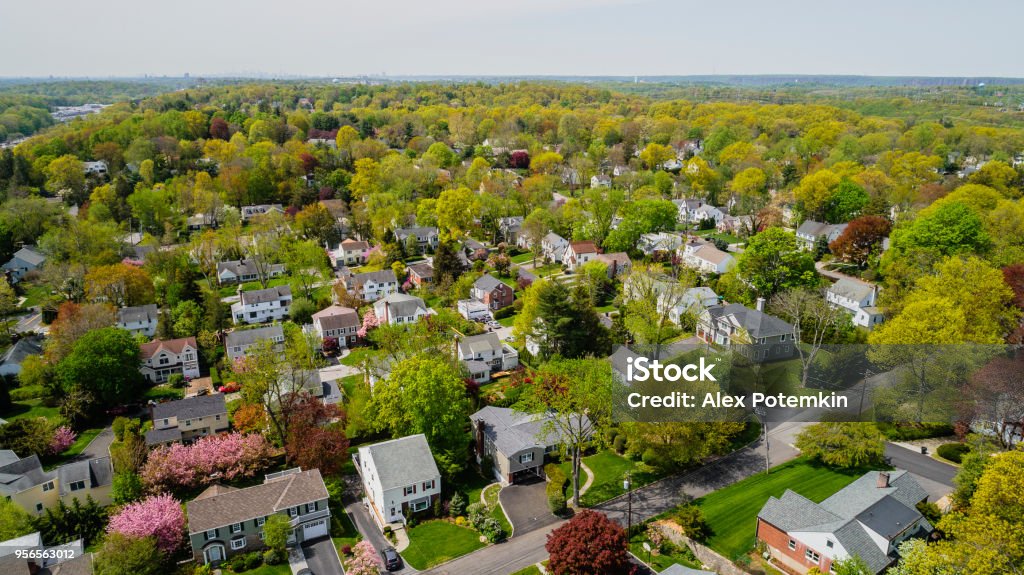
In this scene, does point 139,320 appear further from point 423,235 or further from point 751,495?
point 751,495

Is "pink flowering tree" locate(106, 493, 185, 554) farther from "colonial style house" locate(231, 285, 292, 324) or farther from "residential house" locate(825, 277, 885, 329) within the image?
"residential house" locate(825, 277, 885, 329)

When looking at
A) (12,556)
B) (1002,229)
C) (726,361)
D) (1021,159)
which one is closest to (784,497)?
(726,361)

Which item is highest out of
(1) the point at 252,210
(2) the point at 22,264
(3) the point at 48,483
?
(1) the point at 252,210

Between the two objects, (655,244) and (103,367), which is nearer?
(103,367)

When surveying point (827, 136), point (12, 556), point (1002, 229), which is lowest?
point (12, 556)

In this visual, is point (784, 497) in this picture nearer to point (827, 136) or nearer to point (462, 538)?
point (462, 538)

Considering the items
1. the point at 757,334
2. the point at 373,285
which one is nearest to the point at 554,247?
the point at 373,285
